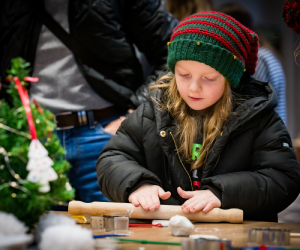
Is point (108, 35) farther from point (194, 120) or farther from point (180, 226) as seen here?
point (180, 226)

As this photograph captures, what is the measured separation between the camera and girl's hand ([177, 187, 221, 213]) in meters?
1.53

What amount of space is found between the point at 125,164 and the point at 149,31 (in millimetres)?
860

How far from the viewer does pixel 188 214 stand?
5.00ft

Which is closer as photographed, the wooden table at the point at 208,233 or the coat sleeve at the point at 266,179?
the wooden table at the point at 208,233

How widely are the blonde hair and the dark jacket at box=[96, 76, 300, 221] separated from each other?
4 centimetres

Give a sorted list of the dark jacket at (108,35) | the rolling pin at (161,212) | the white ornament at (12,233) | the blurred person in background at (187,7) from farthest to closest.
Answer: the blurred person in background at (187,7)
the dark jacket at (108,35)
the rolling pin at (161,212)
the white ornament at (12,233)

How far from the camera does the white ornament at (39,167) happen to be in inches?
38.3

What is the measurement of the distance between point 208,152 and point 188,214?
1.23 feet

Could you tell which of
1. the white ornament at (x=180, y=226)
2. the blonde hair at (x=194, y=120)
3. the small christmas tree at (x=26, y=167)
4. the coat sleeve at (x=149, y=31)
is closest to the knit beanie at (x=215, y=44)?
the blonde hair at (x=194, y=120)

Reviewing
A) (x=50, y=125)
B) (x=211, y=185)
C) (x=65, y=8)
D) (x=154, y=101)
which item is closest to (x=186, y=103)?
(x=154, y=101)

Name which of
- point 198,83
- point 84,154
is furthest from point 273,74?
point 84,154

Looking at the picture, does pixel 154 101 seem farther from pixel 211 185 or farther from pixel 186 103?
pixel 211 185

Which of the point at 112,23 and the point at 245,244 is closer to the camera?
the point at 245,244

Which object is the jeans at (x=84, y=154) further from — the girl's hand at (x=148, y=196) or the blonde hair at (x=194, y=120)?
the girl's hand at (x=148, y=196)
